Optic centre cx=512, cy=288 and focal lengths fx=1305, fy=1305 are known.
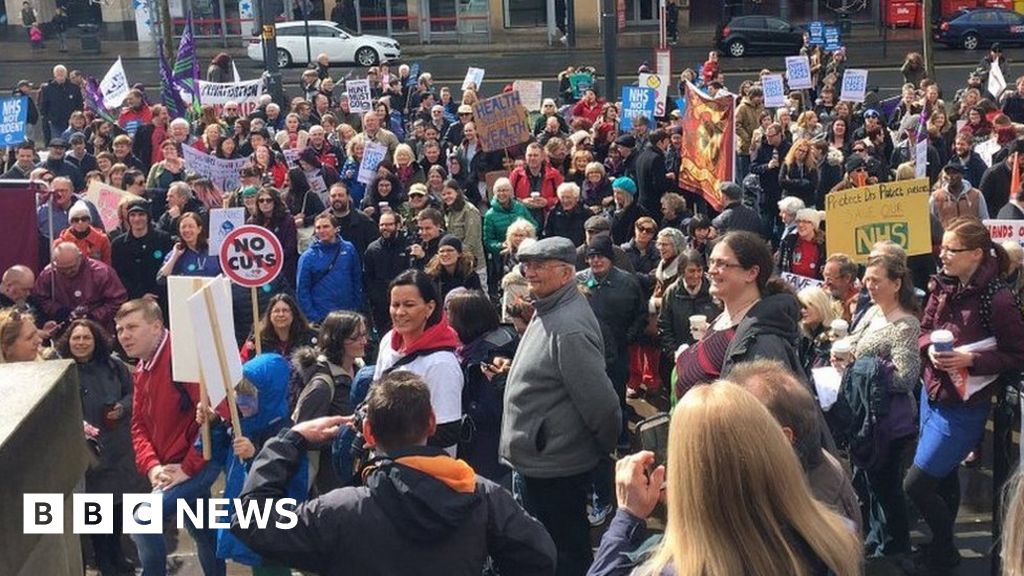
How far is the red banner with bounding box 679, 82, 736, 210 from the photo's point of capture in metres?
11.0

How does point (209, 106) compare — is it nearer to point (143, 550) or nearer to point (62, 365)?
point (143, 550)

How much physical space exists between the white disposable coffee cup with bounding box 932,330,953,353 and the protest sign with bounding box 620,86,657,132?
10.1 m

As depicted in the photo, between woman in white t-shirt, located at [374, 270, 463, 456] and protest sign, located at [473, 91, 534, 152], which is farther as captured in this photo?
protest sign, located at [473, 91, 534, 152]

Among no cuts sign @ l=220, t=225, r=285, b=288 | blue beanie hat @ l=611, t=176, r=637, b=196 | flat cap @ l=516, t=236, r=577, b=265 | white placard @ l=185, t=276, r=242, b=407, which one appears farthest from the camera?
blue beanie hat @ l=611, t=176, r=637, b=196

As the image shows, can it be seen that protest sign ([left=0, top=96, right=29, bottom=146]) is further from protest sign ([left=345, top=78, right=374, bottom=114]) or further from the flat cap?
the flat cap

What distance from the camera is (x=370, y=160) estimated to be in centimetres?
1272

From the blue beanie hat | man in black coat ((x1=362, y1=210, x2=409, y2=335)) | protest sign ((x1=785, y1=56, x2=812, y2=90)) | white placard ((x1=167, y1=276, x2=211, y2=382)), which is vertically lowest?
man in black coat ((x1=362, y1=210, x2=409, y2=335))

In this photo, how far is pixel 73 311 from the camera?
8703 millimetres

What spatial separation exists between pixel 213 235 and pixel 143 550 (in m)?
3.67

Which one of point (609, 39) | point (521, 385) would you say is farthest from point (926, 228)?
point (609, 39)

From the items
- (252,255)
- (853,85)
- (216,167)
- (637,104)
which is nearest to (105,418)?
(252,255)

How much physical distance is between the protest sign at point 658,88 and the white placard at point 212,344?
11.2 m

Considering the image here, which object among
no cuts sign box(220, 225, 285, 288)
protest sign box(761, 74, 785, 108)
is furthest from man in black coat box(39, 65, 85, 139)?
no cuts sign box(220, 225, 285, 288)

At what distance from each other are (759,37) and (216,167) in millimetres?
24270
